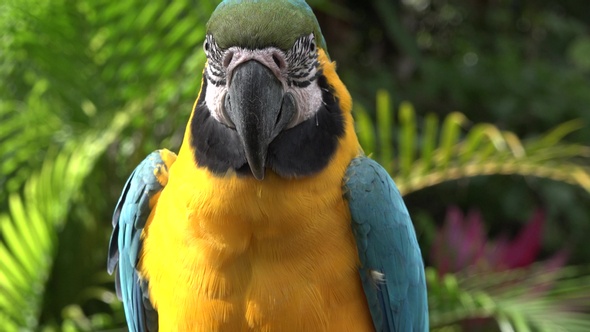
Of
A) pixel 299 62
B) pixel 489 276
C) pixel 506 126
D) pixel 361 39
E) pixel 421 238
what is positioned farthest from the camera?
pixel 361 39

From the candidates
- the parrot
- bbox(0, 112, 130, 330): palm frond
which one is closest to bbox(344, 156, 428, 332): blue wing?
the parrot

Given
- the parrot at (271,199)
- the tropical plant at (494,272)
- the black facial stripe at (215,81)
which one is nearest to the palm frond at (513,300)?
the tropical plant at (494,272)

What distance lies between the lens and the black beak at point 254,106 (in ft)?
4.23

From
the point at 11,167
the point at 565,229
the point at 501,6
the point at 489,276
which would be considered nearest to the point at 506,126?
the point at 565,229

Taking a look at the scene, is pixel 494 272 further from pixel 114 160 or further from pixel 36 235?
pixel 36 235

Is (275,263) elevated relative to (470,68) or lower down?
lower down

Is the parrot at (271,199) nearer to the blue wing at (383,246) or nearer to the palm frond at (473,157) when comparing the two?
the blue wing at (383,246)

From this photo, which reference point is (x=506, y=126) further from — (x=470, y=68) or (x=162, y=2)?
(x=162, y=2)

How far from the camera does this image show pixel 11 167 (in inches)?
94.0

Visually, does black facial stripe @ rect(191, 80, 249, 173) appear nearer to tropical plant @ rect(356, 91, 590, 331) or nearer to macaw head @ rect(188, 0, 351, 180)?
macaw head @ rect(188, 0, 351, 180)

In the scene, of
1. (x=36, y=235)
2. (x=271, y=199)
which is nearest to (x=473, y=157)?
(x=271, y=199)

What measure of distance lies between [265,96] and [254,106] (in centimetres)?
3

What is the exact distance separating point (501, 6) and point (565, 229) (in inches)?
45.7

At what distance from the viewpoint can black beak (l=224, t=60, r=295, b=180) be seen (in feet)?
4.23
